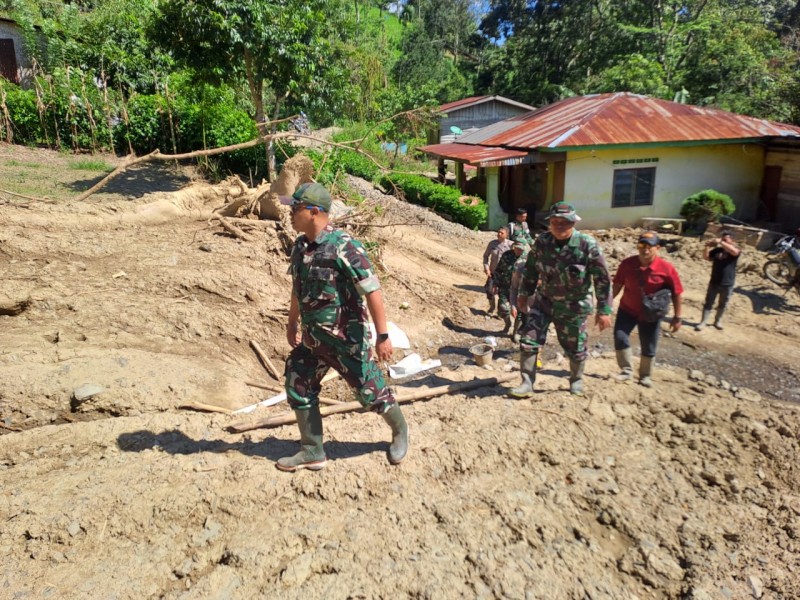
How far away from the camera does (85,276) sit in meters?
6.76

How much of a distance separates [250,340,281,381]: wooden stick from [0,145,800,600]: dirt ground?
0.11 m

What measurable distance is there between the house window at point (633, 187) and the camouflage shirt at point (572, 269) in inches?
467

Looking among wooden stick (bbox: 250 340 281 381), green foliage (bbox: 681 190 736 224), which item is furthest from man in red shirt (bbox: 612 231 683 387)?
green foliage (bbox: 681 190 736 224)

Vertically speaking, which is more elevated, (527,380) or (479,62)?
(479,62)

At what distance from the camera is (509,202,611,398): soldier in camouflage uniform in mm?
5055

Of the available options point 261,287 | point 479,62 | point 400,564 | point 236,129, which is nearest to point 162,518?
point 400,564

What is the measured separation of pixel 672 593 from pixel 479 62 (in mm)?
47908

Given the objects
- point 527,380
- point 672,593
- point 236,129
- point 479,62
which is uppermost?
point 479,62

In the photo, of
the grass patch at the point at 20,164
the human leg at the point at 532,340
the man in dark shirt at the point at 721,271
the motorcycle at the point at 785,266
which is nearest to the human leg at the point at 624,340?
the human leg at the point at 532,340

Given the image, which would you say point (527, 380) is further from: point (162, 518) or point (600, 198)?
point (600, 198)

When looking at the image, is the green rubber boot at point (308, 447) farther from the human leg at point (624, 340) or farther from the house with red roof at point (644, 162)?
the house with red roof at point (644, 162)

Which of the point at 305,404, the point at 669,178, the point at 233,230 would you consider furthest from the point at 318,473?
the point at 669,178

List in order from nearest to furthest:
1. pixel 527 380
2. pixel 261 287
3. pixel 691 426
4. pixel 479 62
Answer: pixel 691 426 < pixel 527 380 < pixel 261 287 < pixel 479 62

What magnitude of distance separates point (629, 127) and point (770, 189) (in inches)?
187
